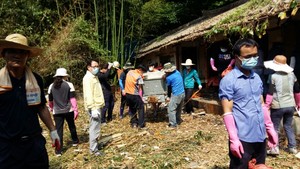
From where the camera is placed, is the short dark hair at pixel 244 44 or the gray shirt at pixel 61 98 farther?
the gray shirt at pixel 61 98

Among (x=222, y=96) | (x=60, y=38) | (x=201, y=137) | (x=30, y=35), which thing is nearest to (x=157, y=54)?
(x=60, y=38)

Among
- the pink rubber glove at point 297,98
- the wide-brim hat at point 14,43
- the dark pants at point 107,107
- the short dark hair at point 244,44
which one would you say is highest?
the wide-brim hat at point 14,43

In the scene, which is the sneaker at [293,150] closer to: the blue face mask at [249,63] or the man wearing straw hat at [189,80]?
the blue face mask at [249,63]

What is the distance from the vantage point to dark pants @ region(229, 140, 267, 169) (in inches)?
125

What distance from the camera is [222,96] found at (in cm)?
323

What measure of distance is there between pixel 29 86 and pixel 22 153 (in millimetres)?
649

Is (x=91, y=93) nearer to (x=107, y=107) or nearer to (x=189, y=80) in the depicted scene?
(x=107, y=107)

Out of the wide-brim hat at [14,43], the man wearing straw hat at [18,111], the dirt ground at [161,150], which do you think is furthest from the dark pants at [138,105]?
the wide-brim hat at [14,43]

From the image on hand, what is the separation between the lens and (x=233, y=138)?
3.07 metres

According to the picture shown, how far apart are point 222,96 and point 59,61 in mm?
11871

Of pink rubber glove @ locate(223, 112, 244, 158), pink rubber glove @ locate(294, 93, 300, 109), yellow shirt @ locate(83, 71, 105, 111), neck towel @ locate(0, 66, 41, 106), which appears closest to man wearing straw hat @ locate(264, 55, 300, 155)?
pink rubber glove @ locate(294, 93, 300, 109)

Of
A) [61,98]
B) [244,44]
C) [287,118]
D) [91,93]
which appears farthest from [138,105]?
[244,44]

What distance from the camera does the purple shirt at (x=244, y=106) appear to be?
3.19 meters

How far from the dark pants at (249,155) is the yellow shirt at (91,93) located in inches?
133
